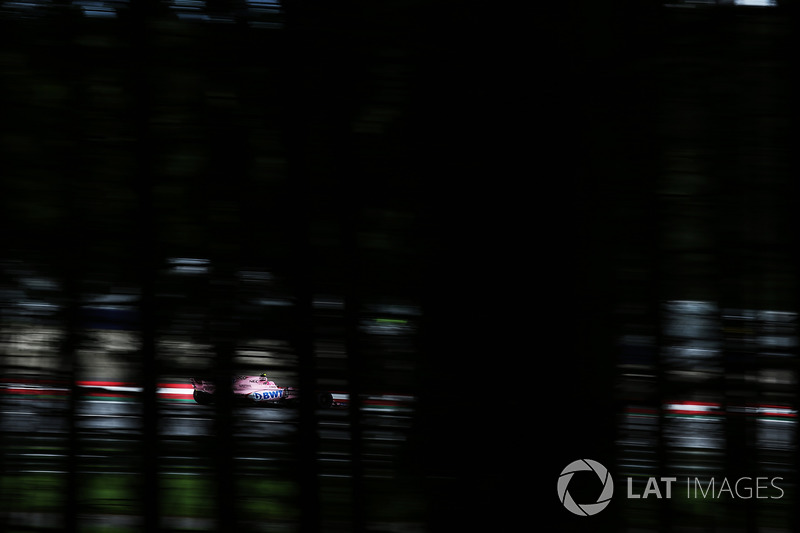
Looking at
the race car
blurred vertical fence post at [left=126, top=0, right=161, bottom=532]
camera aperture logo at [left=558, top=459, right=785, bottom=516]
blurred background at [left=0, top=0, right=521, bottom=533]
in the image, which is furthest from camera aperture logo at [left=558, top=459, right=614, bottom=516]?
blurred vertical fence post at [left=126, top=0, right=161, bottom=532]

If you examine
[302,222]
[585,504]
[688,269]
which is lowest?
[585,504]

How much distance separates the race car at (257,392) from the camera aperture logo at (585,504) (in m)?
0.92

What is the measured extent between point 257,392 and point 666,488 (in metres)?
1.62

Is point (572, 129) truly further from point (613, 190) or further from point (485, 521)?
point (485, 521)

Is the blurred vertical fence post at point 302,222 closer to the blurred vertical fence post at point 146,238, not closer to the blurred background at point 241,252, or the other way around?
the blurred background at point 241,252

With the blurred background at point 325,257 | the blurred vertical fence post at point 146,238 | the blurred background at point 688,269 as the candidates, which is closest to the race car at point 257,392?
the blurred background at point 325,257

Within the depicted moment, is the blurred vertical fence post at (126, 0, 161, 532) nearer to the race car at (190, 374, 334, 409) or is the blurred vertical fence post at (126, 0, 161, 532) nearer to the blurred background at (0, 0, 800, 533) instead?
the blurred background at (0, 0, 800, 533)

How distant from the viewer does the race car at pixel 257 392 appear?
2344 mm

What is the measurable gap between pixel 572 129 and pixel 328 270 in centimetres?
106

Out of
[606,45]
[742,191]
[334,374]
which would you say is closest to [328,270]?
[334,374]

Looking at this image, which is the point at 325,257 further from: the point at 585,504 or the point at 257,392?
the point at 585,504

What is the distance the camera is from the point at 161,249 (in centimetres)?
233

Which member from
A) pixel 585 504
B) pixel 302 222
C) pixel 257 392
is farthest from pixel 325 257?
pixel 585 504

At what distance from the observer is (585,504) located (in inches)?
92.4
